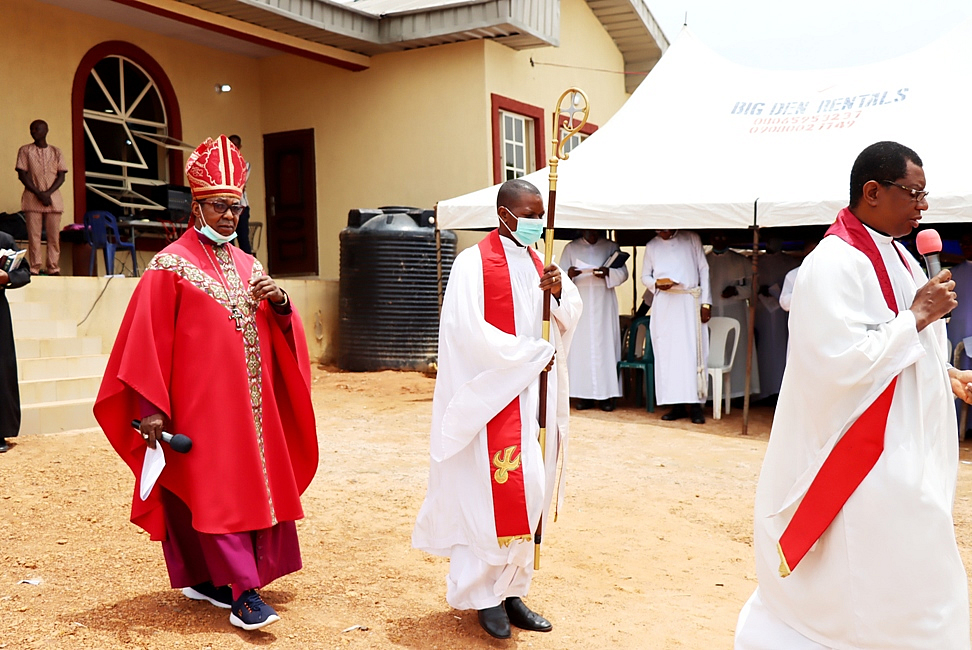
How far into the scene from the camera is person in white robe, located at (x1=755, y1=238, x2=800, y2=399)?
11117mm

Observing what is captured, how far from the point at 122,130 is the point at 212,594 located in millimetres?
10154

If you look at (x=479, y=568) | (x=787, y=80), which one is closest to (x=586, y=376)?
(x=787, y=80)

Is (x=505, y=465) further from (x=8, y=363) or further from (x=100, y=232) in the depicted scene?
(x=100, y=232)

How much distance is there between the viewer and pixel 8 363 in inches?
287

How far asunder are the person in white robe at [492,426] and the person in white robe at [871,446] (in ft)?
3.58

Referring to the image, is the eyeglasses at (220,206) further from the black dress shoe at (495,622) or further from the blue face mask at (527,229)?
the black dress shoe at (495,622)

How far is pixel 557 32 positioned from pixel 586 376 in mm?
5653

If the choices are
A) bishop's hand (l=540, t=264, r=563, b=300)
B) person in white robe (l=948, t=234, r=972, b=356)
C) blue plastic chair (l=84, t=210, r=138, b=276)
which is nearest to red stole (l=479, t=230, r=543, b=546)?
bishop's hand (l=540, t=264, r=563, b=300)

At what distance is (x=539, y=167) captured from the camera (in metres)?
15.0

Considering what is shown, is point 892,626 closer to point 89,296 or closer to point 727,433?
point 727,433

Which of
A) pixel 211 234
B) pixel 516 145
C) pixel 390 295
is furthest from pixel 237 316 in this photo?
pixel 516 145

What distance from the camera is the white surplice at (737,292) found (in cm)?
1057

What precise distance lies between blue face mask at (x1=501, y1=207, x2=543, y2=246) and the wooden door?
11080 mm

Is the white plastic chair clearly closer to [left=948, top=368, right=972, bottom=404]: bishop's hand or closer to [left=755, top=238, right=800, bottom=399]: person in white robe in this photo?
[left=755, top=238, right=800, bottom=399]: person in white robe
